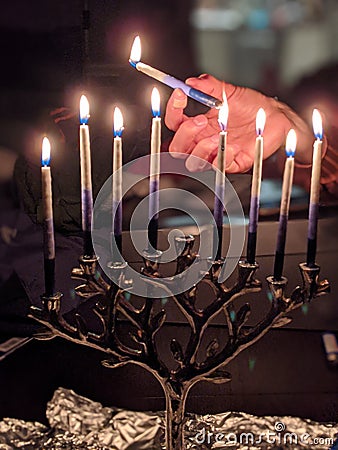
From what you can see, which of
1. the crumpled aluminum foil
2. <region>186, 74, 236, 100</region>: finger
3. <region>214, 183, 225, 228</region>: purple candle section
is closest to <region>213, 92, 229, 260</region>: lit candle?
<region>214, 183, 225, 228</region>: purple candle section

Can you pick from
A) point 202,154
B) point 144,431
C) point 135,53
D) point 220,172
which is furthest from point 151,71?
point 144,431

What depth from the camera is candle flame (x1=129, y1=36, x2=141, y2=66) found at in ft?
3.08

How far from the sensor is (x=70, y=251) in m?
1.07

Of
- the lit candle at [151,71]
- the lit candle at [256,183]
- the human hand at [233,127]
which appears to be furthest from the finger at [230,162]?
the lit candle at [256,183]

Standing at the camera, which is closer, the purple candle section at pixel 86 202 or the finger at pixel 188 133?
the purple candle section at pixel 86 202

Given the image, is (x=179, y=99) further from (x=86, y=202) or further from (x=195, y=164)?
(x=86, y=202)

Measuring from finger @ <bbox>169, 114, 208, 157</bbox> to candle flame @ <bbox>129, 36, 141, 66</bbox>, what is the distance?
0.39 ft

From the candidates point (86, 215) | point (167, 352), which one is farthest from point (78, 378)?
point (86, 215)

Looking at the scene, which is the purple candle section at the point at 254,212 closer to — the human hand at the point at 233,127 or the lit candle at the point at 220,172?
the lit candle at the point at 220,172

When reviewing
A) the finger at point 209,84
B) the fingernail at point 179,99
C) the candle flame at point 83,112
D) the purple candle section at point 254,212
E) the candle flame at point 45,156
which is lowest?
the purple candle section at point 254,212

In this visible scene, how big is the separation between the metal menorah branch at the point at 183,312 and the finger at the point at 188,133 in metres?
0.26

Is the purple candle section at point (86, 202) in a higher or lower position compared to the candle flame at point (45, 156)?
lower

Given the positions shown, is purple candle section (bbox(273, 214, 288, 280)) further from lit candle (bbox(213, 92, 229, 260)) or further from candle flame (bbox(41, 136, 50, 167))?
candle flame (bbox(41, 136, 50, 167))

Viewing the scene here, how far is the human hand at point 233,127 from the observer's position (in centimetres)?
102
